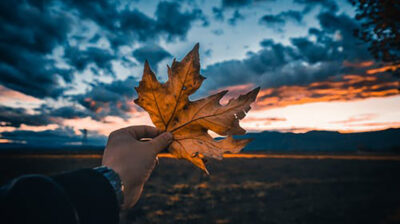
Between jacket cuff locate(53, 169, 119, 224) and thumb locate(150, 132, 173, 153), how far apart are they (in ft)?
1.31

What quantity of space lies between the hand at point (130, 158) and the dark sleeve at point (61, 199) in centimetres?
22

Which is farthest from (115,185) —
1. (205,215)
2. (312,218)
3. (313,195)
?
(313,195)

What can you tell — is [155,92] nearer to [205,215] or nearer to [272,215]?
[205,215]

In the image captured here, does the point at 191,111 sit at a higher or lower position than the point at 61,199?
higher

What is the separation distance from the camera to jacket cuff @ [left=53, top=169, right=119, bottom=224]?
36.5 inches

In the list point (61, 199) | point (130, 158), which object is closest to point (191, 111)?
point (130, 158)

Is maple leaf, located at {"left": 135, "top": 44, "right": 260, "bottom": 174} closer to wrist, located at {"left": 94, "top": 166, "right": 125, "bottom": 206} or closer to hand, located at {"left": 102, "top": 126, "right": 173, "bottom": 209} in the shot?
hand, located at {"left": 102, "top": 126, "right": 173, "bottom": 209}

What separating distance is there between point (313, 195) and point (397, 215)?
13.7 ft

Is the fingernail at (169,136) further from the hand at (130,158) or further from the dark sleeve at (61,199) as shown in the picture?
the dark sleeve at (61,199)

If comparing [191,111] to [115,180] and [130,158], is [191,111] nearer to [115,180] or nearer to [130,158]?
[130,158]

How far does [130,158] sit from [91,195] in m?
0.40

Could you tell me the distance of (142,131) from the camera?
5.12 ft

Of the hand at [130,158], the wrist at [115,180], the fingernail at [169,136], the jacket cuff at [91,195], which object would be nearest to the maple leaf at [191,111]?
the fingernail at [169,136]

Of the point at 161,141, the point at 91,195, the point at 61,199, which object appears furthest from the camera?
the point at 161,141
